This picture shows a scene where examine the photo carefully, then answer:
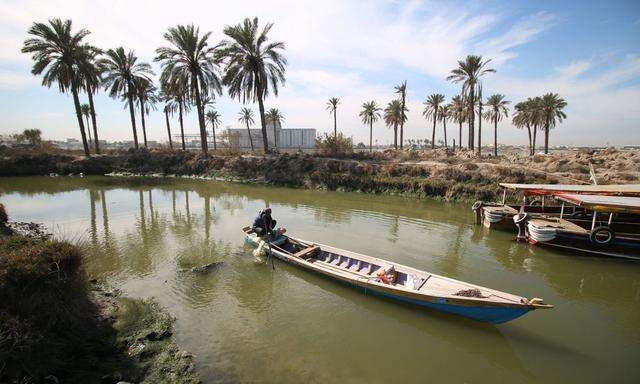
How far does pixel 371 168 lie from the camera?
30891mm

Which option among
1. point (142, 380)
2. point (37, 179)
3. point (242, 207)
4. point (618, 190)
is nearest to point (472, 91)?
point (618, 190)

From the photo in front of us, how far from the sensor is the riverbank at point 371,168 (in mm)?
25547

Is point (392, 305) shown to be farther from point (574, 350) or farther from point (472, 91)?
point (472, 91)

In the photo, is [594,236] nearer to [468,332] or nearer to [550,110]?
[468,332]

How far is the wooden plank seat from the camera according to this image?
11.3m

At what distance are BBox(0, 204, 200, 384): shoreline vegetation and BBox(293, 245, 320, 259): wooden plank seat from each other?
14.8ft

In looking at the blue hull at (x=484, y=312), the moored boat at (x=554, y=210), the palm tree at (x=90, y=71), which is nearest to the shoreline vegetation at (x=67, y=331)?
the blue hull at (x=484, y=312)

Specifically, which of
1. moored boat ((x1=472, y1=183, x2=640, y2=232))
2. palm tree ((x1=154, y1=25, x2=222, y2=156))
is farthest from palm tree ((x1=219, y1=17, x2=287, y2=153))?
moored boat ((x1=472, y1=183, x2=640, y2=232))

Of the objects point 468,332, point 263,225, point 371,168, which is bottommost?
point 468,332

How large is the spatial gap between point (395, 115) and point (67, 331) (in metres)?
58.3

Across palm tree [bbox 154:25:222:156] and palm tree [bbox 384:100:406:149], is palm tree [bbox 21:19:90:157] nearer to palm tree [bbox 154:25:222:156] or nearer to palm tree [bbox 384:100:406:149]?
palm tree [bbox 154:25:222:156]

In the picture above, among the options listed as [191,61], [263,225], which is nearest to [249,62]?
[191,61]

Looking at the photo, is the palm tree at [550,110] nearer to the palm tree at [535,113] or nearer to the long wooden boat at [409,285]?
the palm tree at [535,113]

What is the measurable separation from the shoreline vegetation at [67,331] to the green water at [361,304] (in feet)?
2.41
